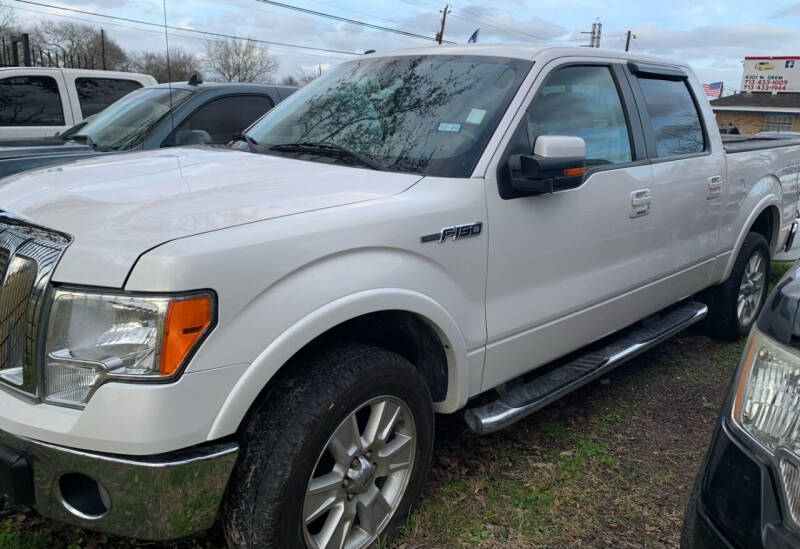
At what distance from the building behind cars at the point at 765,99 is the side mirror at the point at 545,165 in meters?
51.2

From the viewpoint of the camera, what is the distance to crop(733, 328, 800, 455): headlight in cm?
160

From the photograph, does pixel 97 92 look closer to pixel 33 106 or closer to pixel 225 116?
pixel 33 106

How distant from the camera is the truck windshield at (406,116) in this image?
2.90 meters

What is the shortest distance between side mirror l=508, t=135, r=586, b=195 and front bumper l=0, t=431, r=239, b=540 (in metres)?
1.56

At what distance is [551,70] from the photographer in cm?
326

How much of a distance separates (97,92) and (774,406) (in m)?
8.79

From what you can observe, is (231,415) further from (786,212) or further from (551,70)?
(786,212)

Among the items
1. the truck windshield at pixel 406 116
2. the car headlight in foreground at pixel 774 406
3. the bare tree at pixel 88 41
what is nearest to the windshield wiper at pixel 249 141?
the truck windshield at pixel 406 116

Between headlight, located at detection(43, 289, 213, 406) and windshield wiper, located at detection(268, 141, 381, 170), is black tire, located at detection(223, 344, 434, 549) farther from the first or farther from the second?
windshield wiper, located at detection(268, 141, 381, 170)

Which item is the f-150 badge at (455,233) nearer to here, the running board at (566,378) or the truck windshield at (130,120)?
the running board at (566,378)

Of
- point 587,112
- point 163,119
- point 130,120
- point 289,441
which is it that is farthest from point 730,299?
point 130,120

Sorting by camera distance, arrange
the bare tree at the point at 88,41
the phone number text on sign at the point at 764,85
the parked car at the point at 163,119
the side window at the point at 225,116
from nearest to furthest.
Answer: the parked car at the point at 163,119 → the side window at the point at 225,116 → the bare tree at the point at 88,41 → the phone number text on sign at the point at 764,85

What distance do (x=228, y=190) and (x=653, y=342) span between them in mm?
2687

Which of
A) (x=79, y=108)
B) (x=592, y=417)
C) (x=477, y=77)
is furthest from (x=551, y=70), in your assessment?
(x=79, y=108)
